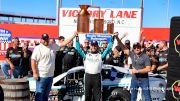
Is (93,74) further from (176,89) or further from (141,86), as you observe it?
(176,89)

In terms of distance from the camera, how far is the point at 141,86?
9.11m

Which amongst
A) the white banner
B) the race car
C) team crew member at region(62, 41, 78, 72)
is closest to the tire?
the race car

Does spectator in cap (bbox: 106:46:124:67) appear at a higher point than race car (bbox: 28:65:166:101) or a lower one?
higher

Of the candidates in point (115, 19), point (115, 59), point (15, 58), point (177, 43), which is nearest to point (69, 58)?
point (115, 59)

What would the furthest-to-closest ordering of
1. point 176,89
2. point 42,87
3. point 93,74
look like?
point 93,74
point 42,87
point 176,89

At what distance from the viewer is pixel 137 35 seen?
14.9 metres

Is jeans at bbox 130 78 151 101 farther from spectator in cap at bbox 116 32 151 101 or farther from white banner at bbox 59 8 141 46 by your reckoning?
white banner at bbox 59 8 141 46

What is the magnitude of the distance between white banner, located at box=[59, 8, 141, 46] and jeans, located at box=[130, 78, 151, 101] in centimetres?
583

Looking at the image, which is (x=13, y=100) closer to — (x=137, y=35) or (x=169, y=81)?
(x=169, y=81)

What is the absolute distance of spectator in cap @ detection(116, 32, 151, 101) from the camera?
897cm

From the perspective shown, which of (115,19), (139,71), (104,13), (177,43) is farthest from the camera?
(104,13)

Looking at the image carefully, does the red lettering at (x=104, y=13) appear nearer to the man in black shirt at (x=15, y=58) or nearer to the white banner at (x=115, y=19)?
the white banner at (x=115, y=19)

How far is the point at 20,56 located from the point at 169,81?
554cm

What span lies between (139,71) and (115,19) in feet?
22.4
